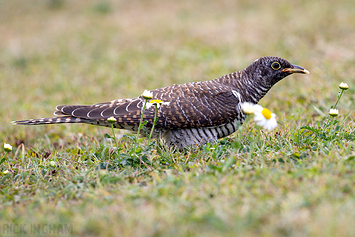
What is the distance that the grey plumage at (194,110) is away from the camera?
12.9 feet

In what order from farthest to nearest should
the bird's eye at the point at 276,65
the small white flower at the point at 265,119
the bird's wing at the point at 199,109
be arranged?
the bird's eye at the point at 276,65, the bird's wing at the point at 199,109, the small white flower at the point at 265,119

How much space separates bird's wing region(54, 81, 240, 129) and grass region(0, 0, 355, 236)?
300 millimetres

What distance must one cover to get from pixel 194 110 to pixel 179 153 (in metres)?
0.49

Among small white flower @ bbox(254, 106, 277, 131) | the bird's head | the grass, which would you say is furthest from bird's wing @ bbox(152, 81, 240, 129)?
small white flower @ bbox(254, 106, 277, 131)

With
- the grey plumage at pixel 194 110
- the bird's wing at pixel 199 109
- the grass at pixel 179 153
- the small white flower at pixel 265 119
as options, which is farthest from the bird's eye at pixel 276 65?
the small white flower at pixel 265 119

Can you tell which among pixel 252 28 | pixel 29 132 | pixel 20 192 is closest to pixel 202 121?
pixel 20 192

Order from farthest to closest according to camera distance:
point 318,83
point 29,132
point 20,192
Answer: point 318,83, point 29,132, point 20,192

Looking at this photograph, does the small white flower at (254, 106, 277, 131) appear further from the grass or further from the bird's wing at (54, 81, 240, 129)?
the bird's wing at (54, 81, 240, 129)

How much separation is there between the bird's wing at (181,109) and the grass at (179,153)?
30cm

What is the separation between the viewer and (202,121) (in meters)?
3.91

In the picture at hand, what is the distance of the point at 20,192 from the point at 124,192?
1.07 meters

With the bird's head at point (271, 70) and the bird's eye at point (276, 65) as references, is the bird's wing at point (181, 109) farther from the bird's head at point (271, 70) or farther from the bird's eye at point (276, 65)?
the bird's eye at point (276, 65)

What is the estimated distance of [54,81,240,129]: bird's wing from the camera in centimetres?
391

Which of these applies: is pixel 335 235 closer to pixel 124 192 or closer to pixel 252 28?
pixel 124 192
